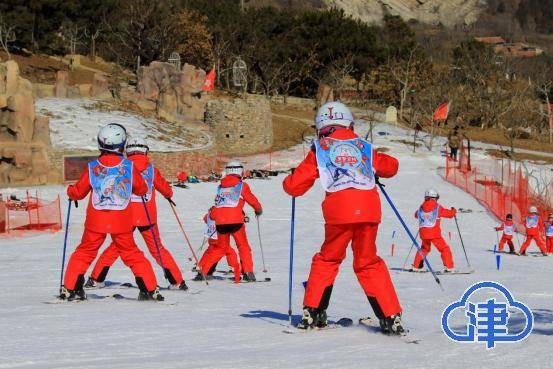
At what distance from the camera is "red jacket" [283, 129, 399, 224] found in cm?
698

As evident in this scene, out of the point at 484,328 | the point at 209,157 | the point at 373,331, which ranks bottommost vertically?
the point at 209,157

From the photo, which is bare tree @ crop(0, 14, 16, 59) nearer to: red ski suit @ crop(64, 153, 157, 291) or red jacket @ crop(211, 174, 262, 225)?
red jacket @ crop(211, 174, 262, 225)

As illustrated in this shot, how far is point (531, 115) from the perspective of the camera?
76.5 metres

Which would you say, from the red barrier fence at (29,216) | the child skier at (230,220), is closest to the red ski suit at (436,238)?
the child skier at (230,220)

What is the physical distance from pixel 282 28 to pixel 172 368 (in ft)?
257

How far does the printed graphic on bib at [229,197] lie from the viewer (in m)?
12.8

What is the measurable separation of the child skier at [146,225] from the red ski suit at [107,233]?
48.0 inches

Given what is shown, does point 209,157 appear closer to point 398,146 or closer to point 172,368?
point 398,146

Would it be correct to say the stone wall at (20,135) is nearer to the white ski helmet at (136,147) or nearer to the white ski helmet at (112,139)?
the white ski helmet at (136,147)

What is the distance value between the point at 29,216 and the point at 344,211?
19.0m

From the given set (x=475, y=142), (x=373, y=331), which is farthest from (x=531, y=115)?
(x=373, y=331)

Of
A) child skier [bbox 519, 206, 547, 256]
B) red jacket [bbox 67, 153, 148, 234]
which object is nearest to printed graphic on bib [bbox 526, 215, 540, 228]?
child skier [bbox 519, 206, 547, 256]

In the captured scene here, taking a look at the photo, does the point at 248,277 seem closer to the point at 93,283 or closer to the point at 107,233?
the point at 93,283

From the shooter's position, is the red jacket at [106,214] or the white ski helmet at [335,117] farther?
the red jacket at [106,214]
